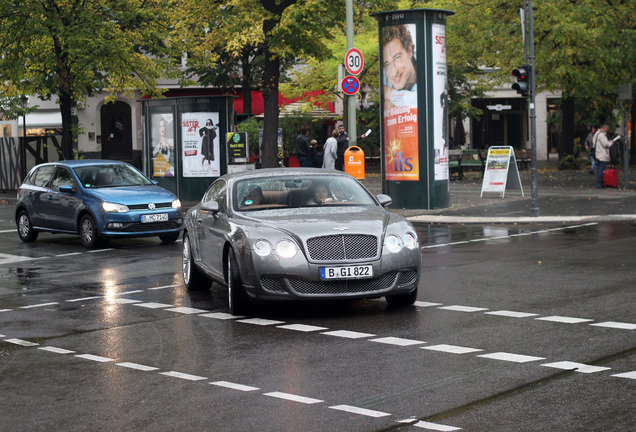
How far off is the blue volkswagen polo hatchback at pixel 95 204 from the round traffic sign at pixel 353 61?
6.70 m

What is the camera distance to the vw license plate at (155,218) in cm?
1898

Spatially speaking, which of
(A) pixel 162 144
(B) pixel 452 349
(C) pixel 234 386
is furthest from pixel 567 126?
(C) pixel 234 386

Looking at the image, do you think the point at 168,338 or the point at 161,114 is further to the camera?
the point at 161,114

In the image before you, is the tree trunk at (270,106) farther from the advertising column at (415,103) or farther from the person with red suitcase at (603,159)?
the person with red suitcase at (603,159)

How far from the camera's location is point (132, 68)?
1416 inches

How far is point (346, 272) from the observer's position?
34.6 ft

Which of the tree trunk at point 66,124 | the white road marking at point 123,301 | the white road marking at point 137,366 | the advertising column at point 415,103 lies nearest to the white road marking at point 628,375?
the white road marking at point 137,366

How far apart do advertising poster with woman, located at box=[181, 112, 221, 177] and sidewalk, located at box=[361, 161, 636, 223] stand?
604cm

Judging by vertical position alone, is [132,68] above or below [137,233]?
above

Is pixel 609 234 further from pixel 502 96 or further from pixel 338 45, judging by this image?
pixel 502 96

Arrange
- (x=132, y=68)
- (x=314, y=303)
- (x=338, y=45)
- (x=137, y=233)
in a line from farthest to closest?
(x=338, y=45)
(x=132, y=68)
(x=137, y=233)
(x=314, y=303)

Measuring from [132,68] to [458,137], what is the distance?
22.5 meters

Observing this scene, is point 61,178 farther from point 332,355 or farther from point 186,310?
point 332,355

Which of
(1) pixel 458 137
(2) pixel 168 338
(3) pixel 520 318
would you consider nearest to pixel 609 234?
(3) pixel 520 318
